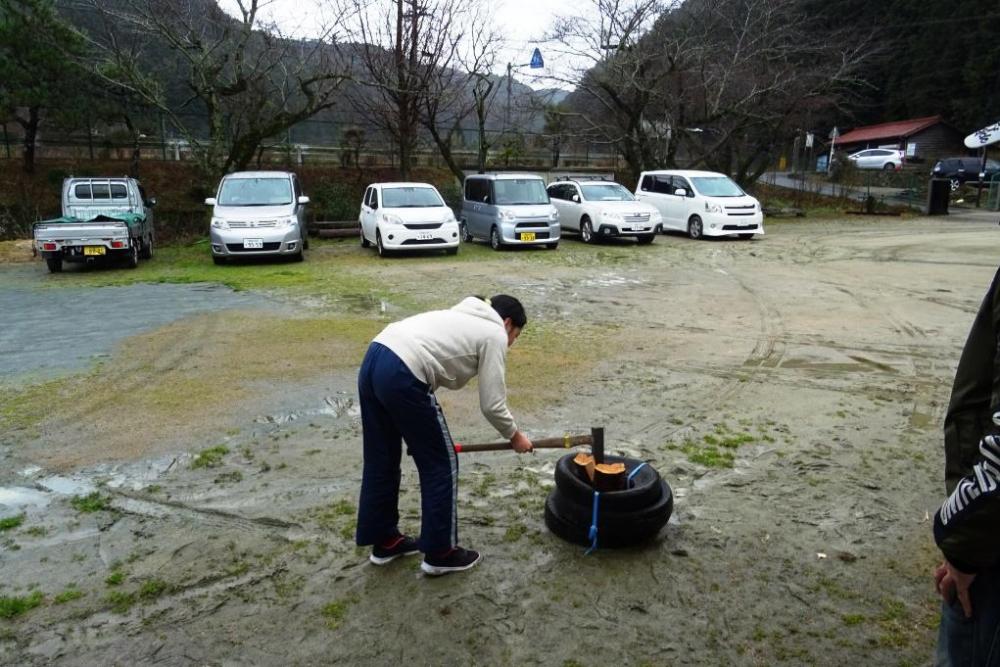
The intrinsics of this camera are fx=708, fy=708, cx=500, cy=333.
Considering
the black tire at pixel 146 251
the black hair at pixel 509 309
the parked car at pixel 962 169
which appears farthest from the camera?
the parked car at pixel 962 169

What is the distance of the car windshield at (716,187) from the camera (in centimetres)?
1764

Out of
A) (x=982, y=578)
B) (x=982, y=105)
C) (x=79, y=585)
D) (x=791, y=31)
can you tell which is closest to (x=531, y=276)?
(x=79, y=585)

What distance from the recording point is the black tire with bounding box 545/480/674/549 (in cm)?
338

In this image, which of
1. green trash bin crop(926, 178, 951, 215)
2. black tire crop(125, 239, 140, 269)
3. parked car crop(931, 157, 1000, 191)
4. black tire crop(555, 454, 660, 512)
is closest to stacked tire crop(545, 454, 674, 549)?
black tire crop(555, 454, 660, 512)

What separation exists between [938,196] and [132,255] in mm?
24754

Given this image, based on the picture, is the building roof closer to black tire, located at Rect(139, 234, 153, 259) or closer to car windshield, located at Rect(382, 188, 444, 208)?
Answer: car windshield, located at Rect(382, 188, 444, 208)

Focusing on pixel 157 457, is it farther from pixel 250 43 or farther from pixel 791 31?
pixel 791 31

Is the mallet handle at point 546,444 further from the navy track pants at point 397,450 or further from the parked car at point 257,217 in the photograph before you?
the parked car at point 257,217

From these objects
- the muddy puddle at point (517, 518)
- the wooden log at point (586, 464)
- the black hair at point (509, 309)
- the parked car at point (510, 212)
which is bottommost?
the muddy puddle at point (517, 518)

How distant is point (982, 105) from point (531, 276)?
38298mm

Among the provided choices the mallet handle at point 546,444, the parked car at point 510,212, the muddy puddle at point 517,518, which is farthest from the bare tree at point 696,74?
the mallet handle at point 546,444

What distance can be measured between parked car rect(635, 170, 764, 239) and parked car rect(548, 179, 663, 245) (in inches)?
58.1

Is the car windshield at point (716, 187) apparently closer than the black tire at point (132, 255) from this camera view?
No

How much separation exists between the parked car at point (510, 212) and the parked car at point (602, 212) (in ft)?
3.79
